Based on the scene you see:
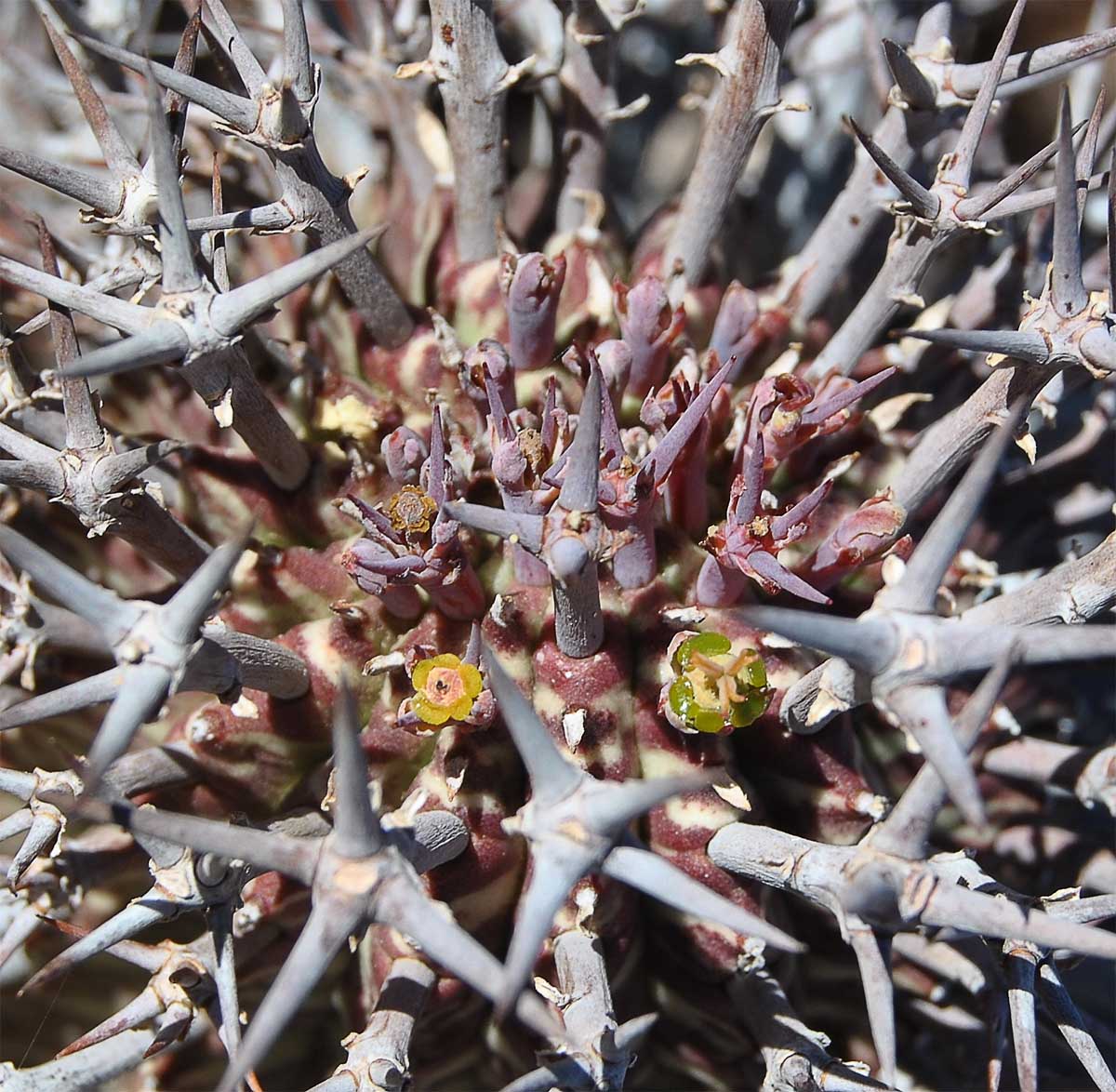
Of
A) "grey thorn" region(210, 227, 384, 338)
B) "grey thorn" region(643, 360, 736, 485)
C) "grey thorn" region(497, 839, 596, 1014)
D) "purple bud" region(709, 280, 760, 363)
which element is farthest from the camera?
"purple bud" region(709, 280, 760, 363)

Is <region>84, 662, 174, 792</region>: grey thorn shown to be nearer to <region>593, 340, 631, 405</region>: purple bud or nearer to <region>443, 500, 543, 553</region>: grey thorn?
<region>443, 500, 543, 553</region>: grey thorn

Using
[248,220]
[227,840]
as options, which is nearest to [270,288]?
[248,220]

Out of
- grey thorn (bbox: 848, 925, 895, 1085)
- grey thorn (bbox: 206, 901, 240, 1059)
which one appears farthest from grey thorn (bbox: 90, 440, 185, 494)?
grey thorn (bbox: 848, 925, 895, 1085)

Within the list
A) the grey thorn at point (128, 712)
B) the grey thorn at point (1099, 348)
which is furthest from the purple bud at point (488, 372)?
the grey thorn at point (1099, 348)

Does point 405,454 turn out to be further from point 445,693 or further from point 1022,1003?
point 1022,1003

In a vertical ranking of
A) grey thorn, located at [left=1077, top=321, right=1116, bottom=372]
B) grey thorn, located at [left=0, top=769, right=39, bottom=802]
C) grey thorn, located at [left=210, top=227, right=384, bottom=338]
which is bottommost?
grey thorn, located at [left=0, top=769, right=39, bottom=802]

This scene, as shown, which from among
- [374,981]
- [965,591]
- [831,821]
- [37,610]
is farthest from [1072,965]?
[37,610]

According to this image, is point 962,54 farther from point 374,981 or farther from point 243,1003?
point 243,1003
